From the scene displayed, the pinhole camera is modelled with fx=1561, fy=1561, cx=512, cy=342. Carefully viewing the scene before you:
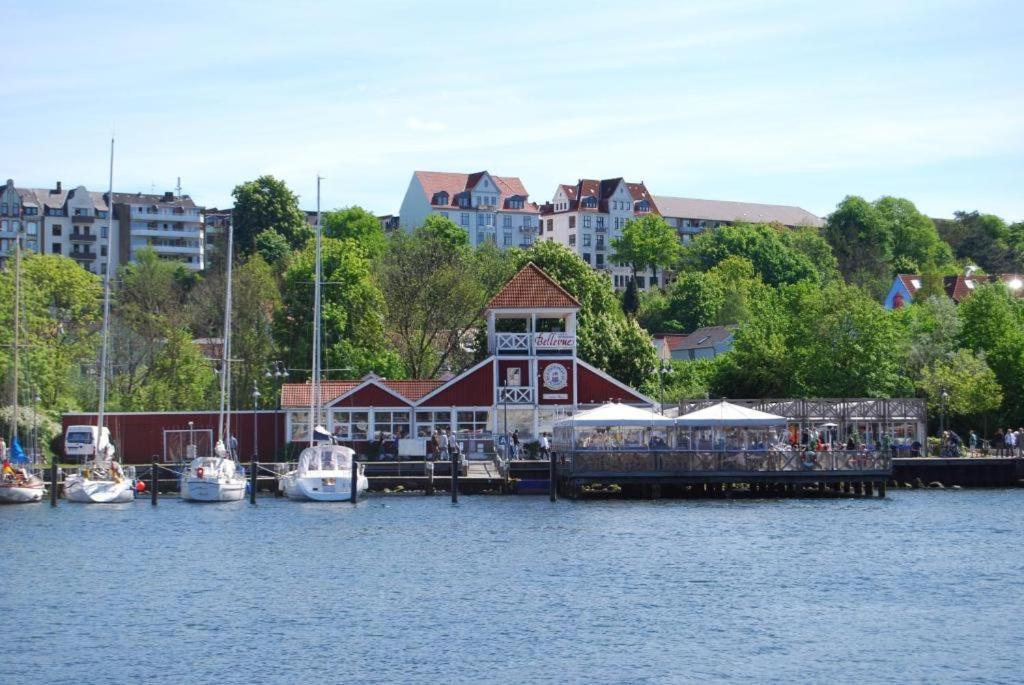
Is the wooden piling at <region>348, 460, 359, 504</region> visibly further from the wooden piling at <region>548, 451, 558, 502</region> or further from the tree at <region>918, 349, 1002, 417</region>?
the tree at <region>918, 349, 1002, 417</region>

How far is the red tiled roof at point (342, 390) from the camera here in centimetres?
7600

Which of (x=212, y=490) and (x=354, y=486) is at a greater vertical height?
(x=354, y=486)

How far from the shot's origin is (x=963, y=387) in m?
83.4

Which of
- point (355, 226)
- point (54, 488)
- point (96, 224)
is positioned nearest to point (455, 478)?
point (54, 488)

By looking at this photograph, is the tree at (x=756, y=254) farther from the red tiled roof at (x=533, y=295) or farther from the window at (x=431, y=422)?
the window at (x=431, y=422)

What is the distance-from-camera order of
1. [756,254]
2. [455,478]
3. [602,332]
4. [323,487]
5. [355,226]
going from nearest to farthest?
1. [455,478]
2. [323,487]
3. [602,332]
4. [355,226]
5. [756,254]

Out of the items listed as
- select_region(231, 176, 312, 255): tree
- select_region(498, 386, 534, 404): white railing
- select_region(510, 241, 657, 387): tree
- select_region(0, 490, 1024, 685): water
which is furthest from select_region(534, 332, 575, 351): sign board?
select_region(231, 176, 312, 255): tree

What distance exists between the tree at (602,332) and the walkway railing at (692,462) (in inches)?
807

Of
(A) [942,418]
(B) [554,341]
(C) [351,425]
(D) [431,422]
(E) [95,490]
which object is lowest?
(E) [95,490]

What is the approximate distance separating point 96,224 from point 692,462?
12467cm

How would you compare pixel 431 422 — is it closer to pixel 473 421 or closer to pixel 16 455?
pixel 473 421

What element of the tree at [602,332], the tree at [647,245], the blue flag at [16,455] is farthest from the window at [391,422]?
the tree at [647,245]

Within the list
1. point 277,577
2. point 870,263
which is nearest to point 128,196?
point 870,263

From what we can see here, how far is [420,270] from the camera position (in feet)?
320
